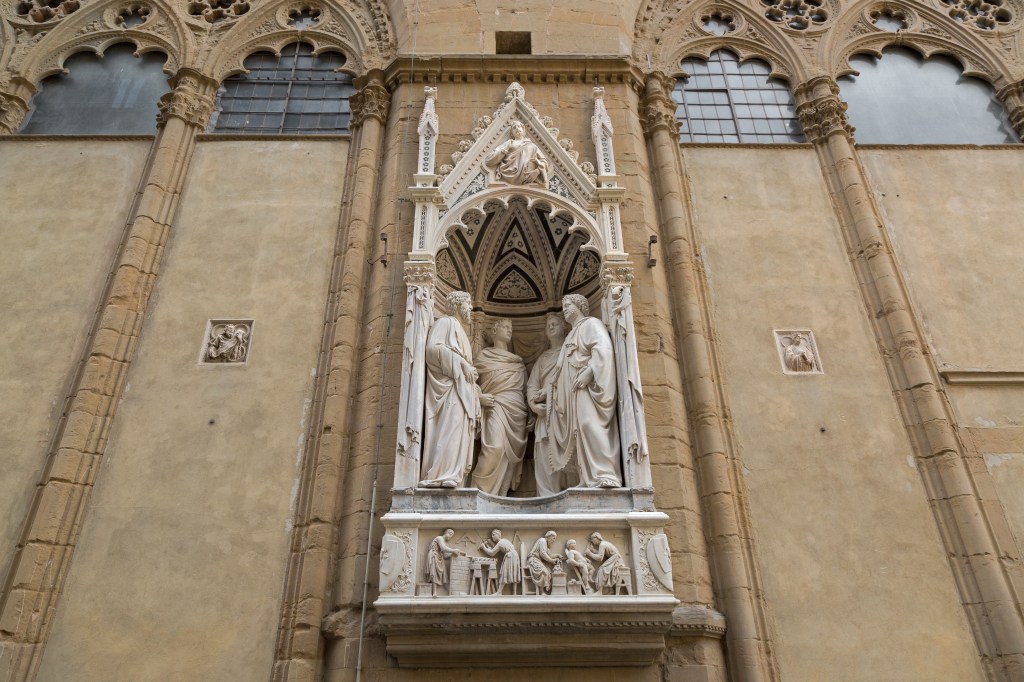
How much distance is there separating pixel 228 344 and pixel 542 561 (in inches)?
168

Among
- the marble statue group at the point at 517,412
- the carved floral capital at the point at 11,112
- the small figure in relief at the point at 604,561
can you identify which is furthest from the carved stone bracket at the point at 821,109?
the carved floral capital at the point at 11,112

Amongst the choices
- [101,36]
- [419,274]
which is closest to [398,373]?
[419,274]

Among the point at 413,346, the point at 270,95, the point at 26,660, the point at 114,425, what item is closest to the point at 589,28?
the point at 270,95

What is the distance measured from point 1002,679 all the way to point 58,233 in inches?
435

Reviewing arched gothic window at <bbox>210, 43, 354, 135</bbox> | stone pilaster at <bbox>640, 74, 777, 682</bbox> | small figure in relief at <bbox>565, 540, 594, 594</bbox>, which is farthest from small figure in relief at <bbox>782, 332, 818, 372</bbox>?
arched gothic window at <bbox>210, 43, 354, 135</bbox>

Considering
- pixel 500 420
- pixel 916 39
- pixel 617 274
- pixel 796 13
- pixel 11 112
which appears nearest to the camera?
pixel 500 420

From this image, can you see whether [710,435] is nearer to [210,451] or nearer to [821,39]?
[210,451]

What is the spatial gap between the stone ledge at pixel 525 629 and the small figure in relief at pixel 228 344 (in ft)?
11.5

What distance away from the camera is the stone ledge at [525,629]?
606 centimetres

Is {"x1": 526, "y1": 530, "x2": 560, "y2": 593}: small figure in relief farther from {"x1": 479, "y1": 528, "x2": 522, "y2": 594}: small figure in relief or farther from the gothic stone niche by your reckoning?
{"x1": 479, "y1": 528, "x2": 522, "y2": 594}: small figure in relief

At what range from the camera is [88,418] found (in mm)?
7625

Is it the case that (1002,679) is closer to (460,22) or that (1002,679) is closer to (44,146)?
(460,22)

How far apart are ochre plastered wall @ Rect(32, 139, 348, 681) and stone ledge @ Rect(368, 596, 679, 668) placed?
1.47m

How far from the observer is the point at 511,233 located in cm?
879
